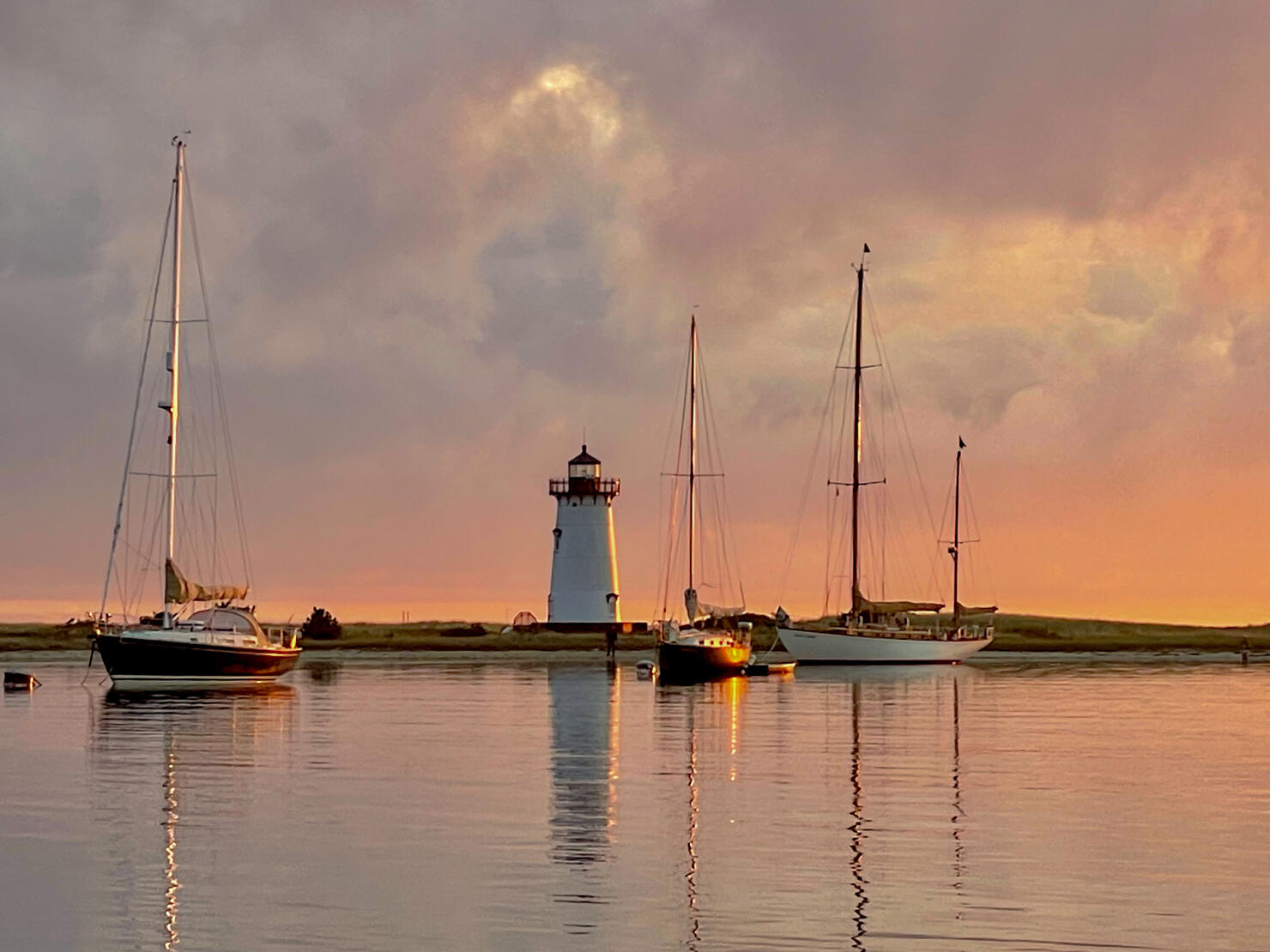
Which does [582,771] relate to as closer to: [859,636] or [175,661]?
[175,661]

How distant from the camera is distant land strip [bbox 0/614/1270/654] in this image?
117 m

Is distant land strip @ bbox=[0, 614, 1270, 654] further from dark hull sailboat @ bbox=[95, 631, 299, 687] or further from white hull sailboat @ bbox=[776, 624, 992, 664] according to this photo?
dark hull sailboat @ bbox=[95, 631, 299, 687]

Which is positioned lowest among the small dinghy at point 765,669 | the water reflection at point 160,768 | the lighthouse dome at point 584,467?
the water reflection at point 160,768

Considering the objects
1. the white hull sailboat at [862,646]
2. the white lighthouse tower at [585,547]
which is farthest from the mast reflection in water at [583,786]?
the white lighthouse tower at [585,547]

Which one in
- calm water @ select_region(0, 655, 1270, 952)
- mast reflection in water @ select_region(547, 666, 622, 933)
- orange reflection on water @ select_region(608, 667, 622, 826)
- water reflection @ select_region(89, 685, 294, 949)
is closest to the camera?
calm water @ select_region(0, 655, 1270, 952)

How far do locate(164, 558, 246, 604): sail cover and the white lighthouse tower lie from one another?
44.3 m

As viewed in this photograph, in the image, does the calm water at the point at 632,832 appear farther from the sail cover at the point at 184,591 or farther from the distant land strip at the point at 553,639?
the distant land strip at the point at 553,639

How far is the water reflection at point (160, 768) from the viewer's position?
19.4 meters

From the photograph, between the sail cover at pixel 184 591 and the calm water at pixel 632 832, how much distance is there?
55.0 feet

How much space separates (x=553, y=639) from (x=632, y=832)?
9569cm

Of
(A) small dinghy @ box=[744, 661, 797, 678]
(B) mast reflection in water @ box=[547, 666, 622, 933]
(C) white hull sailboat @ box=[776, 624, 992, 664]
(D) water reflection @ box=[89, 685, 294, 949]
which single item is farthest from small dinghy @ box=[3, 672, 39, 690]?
(C) white hull sailboat @ box=[776, 624, 992, 664]

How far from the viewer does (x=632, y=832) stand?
969 inches

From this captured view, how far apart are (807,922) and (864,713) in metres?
35.4

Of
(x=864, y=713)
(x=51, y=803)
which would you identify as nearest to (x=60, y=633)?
(x=864, y=713)
